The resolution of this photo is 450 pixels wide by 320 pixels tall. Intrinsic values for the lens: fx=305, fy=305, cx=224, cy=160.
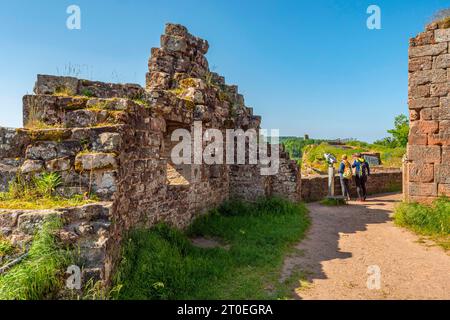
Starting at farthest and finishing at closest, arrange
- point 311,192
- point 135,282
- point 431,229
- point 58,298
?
point 311,192, point 431,229, point 135,282, point 58,298

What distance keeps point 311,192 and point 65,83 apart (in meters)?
9.07

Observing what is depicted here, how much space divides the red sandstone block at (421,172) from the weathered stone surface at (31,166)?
26.2 feet

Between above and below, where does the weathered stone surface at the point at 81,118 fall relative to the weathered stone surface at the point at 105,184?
above

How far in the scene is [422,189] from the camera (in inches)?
298

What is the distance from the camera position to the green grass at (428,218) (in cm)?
639

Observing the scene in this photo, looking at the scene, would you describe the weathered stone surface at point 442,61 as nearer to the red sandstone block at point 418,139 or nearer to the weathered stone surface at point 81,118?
the red sandstone block at point 418,139

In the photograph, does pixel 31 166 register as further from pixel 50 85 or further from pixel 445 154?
pixel 445 154

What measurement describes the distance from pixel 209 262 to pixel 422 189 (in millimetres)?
5945

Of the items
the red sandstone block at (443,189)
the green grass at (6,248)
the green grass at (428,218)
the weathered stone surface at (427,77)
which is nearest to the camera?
the green grass at (6,248)

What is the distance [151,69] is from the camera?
775cm

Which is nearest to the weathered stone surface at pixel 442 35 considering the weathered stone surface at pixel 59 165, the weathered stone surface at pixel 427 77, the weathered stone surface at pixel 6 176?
the weathered stone surface at pixel 427 77

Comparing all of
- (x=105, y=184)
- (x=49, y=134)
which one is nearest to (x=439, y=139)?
(x=105, y=184)
